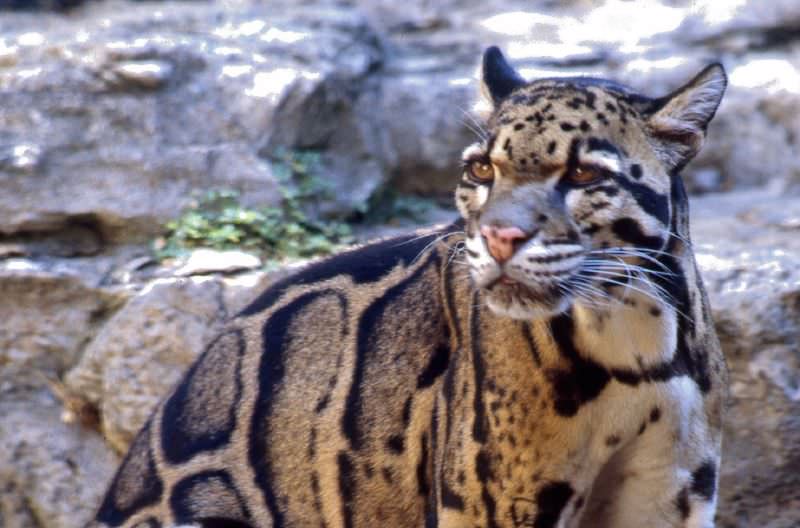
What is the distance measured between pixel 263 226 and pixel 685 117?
3.63 meters

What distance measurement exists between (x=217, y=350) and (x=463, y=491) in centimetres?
144

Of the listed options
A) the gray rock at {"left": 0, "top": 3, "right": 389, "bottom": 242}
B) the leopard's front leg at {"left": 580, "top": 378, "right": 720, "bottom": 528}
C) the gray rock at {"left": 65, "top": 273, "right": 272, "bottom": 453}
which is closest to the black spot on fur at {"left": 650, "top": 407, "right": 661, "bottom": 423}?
the leopard's front leg at {"left": 580, "top": 378, "right": 720, "bottom": 528}

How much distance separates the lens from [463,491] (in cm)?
439

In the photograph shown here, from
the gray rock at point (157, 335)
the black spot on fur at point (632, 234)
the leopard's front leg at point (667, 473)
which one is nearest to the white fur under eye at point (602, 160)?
the black spot on fur at point (632, 234)

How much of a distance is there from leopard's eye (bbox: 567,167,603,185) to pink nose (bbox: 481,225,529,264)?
0.94 ft

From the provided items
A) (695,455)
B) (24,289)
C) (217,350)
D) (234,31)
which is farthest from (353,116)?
(695,455)

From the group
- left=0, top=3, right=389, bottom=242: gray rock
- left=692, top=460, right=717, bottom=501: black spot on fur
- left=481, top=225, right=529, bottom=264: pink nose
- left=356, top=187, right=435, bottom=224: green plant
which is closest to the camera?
left=481, top=225, right=529, bottom=264: pink nose

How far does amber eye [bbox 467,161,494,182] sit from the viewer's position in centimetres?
418

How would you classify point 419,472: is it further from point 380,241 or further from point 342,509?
point 380,241

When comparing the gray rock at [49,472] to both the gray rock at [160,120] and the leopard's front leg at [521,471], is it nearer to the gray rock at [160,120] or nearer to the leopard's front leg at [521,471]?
the gray rock at [160,120]

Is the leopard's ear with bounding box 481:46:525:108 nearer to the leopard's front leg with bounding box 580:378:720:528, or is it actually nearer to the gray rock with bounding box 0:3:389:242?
the leopard's front leg with bounding box 580:378:720:528

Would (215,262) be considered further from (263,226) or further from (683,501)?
(683,501)

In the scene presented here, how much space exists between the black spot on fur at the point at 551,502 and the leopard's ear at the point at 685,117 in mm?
1164

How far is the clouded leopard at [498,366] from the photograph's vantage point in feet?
13.2
